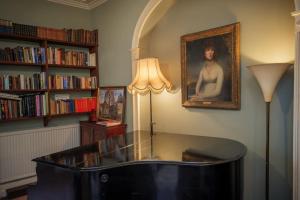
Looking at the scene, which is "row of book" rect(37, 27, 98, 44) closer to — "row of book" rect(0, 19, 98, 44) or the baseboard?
→ "row of book" rect(0, 19, 98, 44)

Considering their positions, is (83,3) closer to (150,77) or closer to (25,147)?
(150,77)

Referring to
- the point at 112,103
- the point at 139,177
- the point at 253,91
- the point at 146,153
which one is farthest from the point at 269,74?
the point at 112,103

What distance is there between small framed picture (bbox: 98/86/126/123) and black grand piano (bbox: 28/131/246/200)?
5.30 ft

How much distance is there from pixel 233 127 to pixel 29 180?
9.24 feet

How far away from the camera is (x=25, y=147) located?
10.5ft

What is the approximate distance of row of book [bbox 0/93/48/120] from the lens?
117 inches

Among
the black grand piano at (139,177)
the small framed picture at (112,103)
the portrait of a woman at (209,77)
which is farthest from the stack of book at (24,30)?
the portrait of a woman at (209,77)

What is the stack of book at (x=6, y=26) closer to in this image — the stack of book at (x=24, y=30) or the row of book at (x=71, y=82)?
the stack of book at (x=24, y=30)

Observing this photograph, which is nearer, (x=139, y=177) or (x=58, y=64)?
(x=139, y=177)

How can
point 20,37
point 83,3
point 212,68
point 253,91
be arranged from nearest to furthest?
point 253,91
point 212,68
point 20,37
point 83,3

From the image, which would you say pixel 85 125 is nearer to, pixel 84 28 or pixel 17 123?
pixel 17 123

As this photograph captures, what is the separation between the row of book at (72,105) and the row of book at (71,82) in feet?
0.65

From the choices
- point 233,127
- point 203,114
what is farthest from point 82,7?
point 233,127

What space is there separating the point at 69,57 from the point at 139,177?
2.55 m
